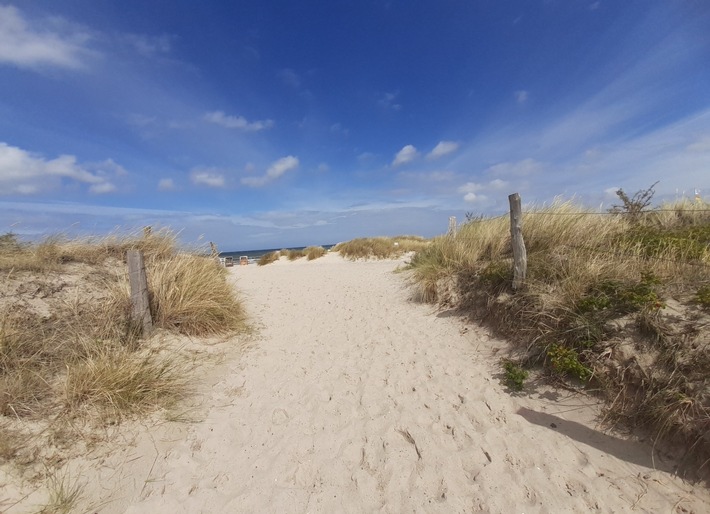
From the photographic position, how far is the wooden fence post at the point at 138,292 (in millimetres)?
4738

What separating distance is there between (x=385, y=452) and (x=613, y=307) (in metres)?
3.04

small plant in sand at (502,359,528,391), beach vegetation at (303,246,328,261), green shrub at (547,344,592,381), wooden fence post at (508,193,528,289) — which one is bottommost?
small plant in sand at (502,359,528,391)

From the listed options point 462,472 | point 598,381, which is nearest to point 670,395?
point 598,381

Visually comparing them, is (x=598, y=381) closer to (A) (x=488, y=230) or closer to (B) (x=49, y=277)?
(A) (x=488, y=230)

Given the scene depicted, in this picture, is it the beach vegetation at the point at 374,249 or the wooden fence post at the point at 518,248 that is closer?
the wooden fence post at the point at 518,248

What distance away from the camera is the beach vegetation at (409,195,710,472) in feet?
9.49

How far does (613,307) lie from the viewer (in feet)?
12.4

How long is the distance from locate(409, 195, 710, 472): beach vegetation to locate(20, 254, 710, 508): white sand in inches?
13.9

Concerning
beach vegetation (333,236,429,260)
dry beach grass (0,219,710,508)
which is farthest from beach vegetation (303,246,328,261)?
dry beach grass (0,219,710,508)

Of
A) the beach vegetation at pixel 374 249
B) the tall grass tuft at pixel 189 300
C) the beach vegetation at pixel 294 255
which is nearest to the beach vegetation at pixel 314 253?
the beach vegetation at pixel 294 255

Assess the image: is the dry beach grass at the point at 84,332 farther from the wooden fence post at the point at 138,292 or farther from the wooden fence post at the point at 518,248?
the wooden fence post at the point at 518,248

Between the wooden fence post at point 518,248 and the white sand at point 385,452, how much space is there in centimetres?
108

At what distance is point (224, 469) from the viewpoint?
2.87 metres

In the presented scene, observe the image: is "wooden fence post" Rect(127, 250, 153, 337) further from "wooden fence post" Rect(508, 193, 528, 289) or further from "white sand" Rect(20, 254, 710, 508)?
"wooden fence post" Rect(508, 193, 528, 289)
